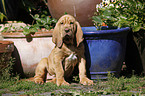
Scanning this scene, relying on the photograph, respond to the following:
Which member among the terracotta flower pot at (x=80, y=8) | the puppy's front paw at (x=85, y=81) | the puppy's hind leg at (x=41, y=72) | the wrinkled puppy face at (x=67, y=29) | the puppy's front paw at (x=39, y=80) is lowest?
the puppy's front paw at (x=39, y=80)

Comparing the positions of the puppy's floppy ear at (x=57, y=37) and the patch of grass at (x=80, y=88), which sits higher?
the puppy's floppy ear at (x=57, y=37)

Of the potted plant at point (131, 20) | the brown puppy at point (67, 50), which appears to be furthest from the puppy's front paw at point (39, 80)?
the potted plant at point (131, 20)

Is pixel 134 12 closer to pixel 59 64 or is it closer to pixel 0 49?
pixel 59 64

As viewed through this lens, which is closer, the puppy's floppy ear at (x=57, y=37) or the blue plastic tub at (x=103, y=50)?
the puppy's floppy ear at (x=57, y=37)

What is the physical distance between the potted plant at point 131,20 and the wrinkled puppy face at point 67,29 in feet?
1.65

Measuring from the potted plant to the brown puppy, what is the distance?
0.50 metres

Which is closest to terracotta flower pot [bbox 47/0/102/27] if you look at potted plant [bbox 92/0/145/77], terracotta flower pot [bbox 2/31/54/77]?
potted plant [bbox 92/0/145/77]

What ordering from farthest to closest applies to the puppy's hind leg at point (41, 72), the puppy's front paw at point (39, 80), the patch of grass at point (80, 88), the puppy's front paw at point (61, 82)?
the puppy's hind leg at point (41, 72) → the puppy's front paw at point (39, 80) → the puppy's front paw at point (61, 82) → the patch of grass at point (80, 88)

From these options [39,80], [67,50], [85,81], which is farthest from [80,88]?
[39,80]

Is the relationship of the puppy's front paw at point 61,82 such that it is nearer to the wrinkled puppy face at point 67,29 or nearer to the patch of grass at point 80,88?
the patch of grass at point 80,88

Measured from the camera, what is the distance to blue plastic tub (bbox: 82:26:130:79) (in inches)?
132

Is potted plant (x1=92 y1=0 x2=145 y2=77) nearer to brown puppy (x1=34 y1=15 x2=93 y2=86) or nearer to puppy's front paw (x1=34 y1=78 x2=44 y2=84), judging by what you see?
brown puppy (x1=34 y1=15 x2=93 y2=86)

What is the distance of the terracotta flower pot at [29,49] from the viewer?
155 inches

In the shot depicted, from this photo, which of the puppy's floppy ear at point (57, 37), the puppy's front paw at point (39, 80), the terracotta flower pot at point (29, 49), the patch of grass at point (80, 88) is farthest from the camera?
the terracotta flower pot at point (29, 49)
